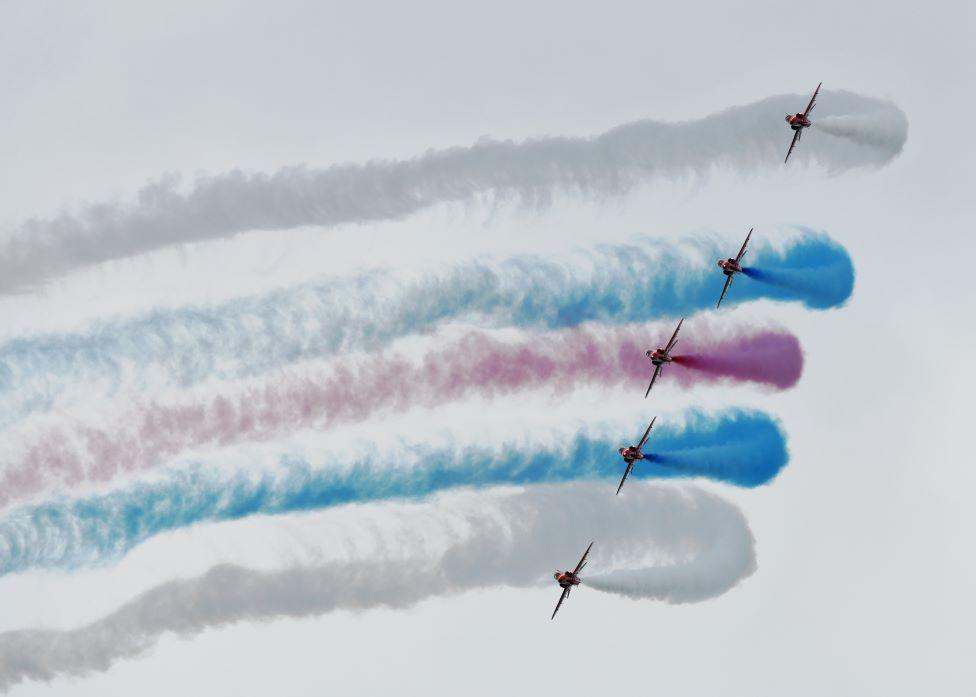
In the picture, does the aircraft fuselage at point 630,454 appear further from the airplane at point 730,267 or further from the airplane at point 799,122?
the airplane at point 799,122

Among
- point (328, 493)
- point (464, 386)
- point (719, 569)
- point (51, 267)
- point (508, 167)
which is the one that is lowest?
point (719, 569)

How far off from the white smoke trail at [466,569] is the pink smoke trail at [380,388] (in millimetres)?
4591

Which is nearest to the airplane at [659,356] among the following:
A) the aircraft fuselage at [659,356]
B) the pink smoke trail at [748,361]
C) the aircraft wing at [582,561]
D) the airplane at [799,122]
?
the aircraft fuselage at [659,356]

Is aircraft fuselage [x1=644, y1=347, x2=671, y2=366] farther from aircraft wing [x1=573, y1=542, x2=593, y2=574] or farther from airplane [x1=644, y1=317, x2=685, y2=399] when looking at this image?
aircraft wing [x1=573, y1=542, x2=593, y2=574]

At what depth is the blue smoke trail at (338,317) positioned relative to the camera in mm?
50500

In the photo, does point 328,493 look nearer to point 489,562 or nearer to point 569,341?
point 489,562

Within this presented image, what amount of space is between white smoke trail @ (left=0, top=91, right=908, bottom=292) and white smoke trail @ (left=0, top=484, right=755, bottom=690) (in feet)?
40.7

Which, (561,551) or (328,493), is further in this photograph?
(561,551)

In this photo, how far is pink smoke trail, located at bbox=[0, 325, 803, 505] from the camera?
5038cm

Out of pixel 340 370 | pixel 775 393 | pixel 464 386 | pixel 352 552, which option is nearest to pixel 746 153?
pixel 775 393

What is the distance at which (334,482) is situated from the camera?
1998 inches

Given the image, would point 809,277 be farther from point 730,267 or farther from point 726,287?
point 726,287

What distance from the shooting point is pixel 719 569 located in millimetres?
54719

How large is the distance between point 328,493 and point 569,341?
11.2 metres
